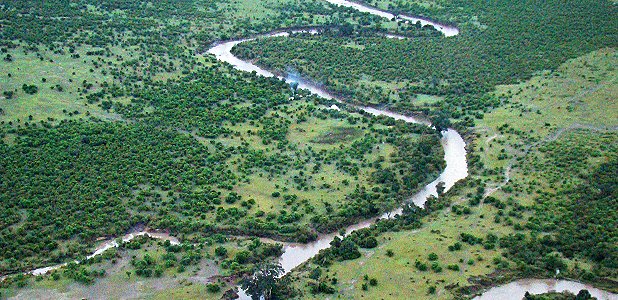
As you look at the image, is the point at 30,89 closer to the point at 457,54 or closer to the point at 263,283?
the point at 263,283

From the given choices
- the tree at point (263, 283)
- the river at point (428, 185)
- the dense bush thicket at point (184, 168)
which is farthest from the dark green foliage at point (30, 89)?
the tree at point (263, 283)

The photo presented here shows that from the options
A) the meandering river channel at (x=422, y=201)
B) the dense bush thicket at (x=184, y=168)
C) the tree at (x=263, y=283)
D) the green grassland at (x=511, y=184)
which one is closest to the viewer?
the tree at (x=263, y=283)

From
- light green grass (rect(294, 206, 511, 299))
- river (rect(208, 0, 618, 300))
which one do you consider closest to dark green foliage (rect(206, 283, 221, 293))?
river (rect(208, 0, 618, 300))

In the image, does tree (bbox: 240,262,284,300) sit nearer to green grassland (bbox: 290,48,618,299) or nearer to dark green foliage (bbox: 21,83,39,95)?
green grassland (bbox: 290,48,618,299)

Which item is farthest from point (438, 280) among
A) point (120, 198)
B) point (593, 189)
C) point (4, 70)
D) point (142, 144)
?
point (4, 70)

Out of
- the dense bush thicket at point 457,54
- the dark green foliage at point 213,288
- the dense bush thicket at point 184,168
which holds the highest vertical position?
the dense bush thicket at point 457,54

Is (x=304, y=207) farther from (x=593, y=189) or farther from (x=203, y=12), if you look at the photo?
(x=203, y=12)

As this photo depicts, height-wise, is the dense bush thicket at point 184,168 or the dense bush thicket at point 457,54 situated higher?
the dense bush thicket at point 457,54

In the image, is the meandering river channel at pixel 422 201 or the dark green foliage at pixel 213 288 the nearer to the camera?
the dark green foliage at pixel 213 288

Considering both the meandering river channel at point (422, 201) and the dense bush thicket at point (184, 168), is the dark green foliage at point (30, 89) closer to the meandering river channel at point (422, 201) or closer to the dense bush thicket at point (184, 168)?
the dense bush thicket at point (184, 168)
